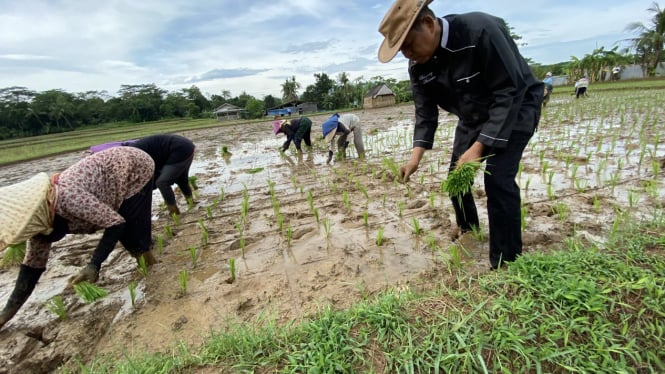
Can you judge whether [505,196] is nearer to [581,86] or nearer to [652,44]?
[581,86]

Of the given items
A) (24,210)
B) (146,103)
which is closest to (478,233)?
(24,210)

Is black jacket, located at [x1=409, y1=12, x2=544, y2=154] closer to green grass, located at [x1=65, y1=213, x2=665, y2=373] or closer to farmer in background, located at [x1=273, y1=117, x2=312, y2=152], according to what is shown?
green grass, located at [x1=65, y1=213, x2=665, y2=373]

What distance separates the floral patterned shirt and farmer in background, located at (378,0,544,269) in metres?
2.17

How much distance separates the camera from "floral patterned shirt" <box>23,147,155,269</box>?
2107 millimetres

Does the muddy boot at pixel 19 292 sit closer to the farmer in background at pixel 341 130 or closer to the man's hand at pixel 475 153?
the man's hand at pixel 475 153

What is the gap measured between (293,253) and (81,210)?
1623 mm

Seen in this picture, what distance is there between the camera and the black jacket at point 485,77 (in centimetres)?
174

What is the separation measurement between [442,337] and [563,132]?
7.28 meters

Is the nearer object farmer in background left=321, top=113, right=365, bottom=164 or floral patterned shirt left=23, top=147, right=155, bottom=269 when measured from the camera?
floral patterned shirt left=23, top=147, right=155, bottom=269

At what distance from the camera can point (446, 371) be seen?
44.8 inches

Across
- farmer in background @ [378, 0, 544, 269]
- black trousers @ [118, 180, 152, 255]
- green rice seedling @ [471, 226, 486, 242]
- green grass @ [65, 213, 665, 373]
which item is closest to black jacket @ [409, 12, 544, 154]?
farmer in background @ [378, 0, 544, 269]

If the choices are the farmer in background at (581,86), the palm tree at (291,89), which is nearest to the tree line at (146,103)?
the palm tree at (291,89)

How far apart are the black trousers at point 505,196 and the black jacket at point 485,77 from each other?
0.36 ft

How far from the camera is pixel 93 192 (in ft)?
7.56
